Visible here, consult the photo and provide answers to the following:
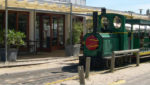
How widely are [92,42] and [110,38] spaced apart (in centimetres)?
95

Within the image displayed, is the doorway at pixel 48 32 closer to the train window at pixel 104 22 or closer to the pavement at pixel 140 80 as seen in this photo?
the train window at pixel 104 22

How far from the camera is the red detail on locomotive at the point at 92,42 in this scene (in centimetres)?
1076

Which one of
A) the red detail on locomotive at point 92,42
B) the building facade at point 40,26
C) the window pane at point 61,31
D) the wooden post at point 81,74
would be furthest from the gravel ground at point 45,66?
the window pane at point 61,31

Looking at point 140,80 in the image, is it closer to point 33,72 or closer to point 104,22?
point 104,22

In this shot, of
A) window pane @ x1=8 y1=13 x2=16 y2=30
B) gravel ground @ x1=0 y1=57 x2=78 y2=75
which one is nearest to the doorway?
window pane @ x1=8 y1=13 x2=16 y2=30

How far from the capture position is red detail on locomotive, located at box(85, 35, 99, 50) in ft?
35.3

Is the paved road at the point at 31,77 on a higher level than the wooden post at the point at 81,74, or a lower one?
lower

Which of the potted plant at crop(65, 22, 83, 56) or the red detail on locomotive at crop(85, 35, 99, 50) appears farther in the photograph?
the potted plant at crop(65, 22, 83, 56)

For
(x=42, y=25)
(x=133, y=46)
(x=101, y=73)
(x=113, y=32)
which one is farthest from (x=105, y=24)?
(x=42, y=25)

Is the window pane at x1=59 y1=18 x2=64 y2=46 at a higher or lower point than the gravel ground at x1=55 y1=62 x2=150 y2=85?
→ higher

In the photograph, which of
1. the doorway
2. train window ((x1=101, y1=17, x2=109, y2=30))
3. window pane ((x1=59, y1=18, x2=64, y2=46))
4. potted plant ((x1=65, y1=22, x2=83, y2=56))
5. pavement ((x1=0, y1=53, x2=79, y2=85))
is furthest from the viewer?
window pane ((x1=59, y1=18, x2=64, y2=46))

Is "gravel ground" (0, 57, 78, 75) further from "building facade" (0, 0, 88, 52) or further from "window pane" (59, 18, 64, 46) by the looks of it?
"window pane" (59, 18, 64, 46)

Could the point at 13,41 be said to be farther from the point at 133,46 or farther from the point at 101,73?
the point at 133,46

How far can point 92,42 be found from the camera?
35.8 feet
